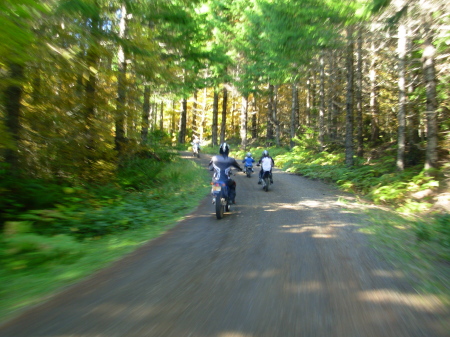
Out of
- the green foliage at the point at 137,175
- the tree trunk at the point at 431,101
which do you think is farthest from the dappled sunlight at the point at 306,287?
the tree trunk at the point at 431,101

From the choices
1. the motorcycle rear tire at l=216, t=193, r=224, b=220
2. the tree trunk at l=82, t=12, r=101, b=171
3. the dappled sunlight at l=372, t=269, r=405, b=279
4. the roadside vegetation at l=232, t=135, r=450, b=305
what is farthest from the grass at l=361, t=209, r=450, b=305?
the tree trunk at l=82, t=12, r=101, b=171

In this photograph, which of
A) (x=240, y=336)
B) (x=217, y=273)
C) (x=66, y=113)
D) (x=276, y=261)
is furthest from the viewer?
(x=66, y=113)

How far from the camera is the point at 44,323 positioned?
3262 mm

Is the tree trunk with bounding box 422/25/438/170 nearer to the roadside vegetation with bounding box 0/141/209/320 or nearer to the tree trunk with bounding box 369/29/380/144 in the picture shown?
the tree trunk with bounding box 369/29/380/144

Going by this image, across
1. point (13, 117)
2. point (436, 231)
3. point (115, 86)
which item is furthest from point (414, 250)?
point (115, 86)

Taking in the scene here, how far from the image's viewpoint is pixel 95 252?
18.4ft

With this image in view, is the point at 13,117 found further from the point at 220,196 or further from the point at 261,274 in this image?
the point at 261,274

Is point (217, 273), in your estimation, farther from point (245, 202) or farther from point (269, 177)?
point (269, 177)

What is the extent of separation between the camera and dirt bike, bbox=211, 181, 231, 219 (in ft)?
28.5

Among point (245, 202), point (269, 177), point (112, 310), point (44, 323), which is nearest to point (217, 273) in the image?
point (112, 310)

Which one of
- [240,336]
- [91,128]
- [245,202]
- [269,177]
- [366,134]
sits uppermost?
[366,134]

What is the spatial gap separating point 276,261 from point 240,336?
89.0 inches

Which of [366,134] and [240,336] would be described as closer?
[240,336]

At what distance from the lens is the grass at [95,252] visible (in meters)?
3.95
